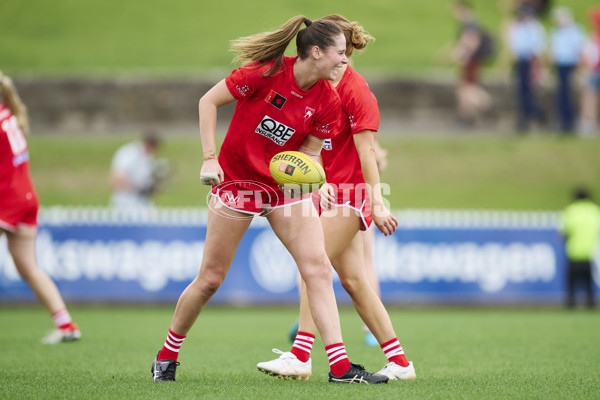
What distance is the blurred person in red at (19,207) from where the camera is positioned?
8055mm

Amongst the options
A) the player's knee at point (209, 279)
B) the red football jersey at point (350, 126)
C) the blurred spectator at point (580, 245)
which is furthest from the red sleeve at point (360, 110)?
the blurred spectator at point (580, 245)

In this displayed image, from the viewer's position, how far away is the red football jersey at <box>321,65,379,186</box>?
5.58 metres

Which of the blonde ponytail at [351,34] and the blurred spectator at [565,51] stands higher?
the blurred spectator at [565,51]

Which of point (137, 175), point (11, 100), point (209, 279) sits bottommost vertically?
point (209, 279)

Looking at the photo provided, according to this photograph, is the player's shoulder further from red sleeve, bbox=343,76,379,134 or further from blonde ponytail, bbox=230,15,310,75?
blonde ponytail, bbox=230,15,310,75

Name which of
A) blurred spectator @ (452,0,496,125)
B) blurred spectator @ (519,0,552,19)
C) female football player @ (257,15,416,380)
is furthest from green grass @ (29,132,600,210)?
female football player @ (257,15,416,380)

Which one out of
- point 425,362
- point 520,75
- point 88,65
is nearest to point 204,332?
point 425,362

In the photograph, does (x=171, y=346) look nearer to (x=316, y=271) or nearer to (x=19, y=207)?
(x=316, y=271)

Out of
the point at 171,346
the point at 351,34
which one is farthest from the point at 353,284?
the point at 351,34

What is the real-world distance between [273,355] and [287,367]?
176 cm

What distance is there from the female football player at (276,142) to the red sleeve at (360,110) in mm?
201

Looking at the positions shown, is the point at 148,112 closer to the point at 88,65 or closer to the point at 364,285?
the point at 88,65

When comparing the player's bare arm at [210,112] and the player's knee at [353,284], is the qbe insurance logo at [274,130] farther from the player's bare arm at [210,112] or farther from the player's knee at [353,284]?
the player's knee at [353,284]

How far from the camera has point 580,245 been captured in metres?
13.4
